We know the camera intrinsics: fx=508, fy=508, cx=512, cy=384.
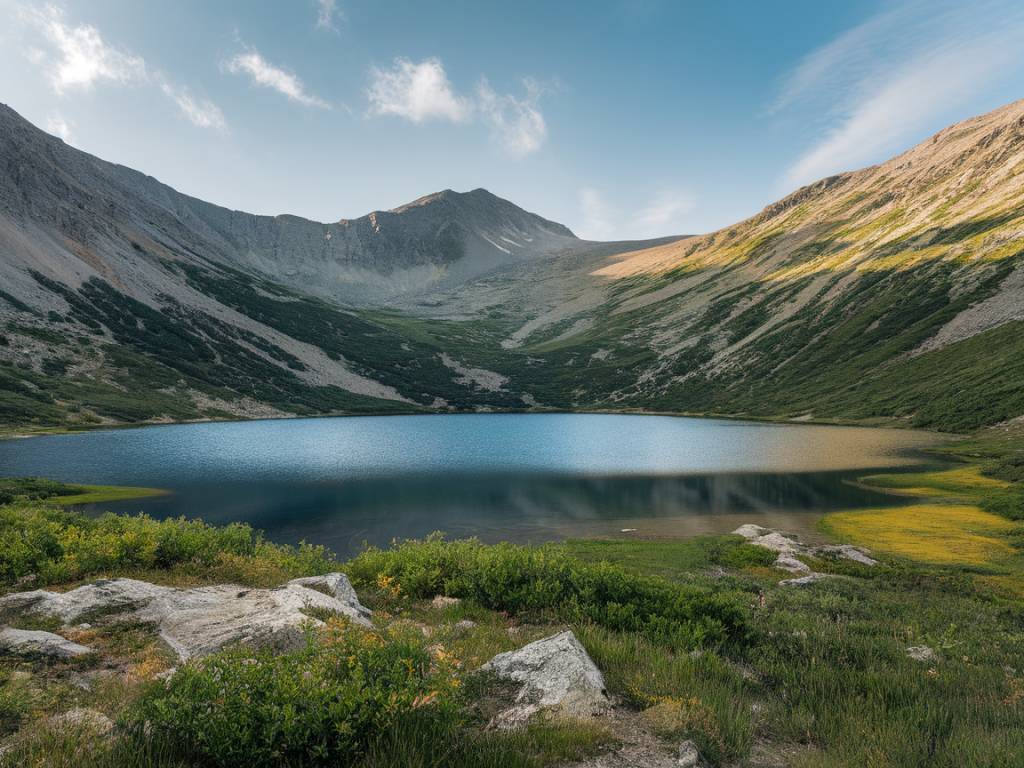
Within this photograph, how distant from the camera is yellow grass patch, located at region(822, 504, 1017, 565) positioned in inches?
1190

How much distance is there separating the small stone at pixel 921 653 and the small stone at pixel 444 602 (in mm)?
9562

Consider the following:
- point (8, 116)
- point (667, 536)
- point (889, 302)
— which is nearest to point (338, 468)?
point (667, 536)

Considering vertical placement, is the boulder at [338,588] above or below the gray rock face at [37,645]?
below

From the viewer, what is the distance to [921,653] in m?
10.8

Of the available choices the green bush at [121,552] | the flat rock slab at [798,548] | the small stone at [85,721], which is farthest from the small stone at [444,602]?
the flat rock slab at [798,548]

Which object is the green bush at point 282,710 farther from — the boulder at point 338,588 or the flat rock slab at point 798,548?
the flat rock slab at point 798,548

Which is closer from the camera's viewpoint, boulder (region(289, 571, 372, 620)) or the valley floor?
the valley floor

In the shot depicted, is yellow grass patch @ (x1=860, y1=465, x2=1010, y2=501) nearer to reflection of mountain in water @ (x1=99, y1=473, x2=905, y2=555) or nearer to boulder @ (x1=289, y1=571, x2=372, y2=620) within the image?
reflection of mountain in water @ (x1=99, y1=473, x2=905, y2=555)

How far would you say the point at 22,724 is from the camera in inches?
217

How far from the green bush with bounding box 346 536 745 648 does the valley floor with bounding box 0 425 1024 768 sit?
5cm

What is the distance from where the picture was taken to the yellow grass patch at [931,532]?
30234mm

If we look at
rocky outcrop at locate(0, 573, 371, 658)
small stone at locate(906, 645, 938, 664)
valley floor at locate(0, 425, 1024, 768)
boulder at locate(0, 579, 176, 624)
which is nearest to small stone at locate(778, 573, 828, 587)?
valley floor at locate(0, 425, 1024, 768)

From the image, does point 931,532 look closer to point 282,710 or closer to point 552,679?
point 552,679

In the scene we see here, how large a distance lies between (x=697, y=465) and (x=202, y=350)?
155 m
